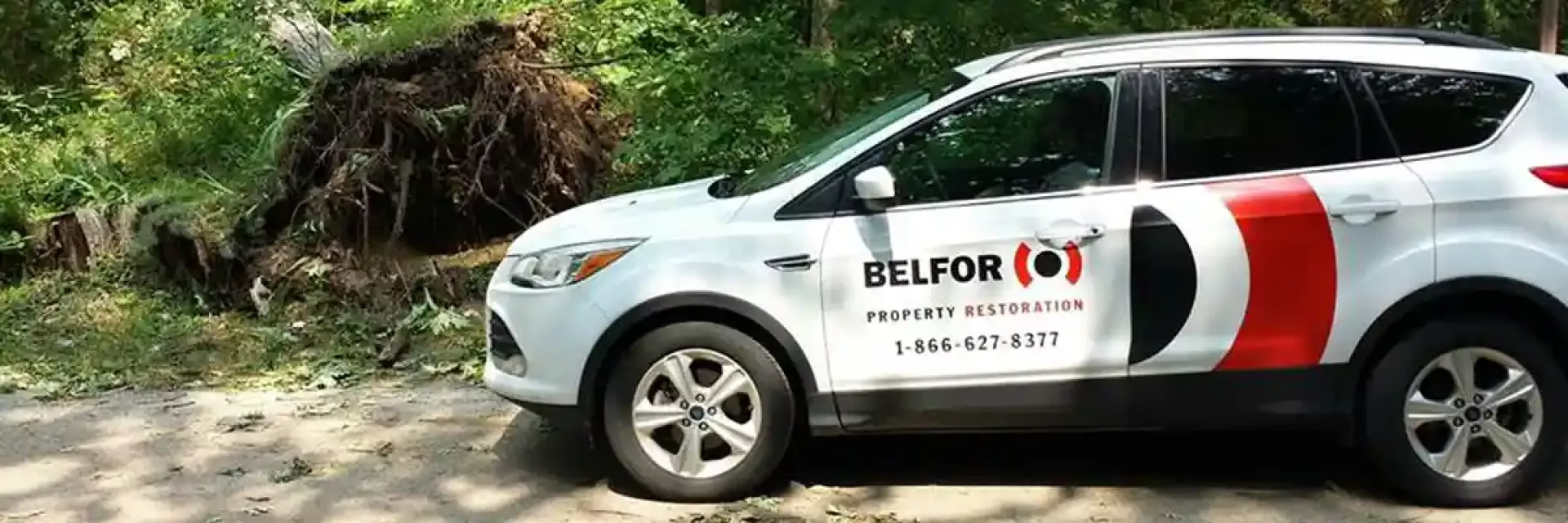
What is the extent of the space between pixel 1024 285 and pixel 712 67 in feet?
13.7

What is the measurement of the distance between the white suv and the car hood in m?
0.03

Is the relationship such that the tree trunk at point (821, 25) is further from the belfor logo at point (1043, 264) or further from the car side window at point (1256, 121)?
the belfor logo at point (1043, 264)

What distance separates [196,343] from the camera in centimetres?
861

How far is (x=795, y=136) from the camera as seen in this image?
875 cm

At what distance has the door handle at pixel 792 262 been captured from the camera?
17.3 feet

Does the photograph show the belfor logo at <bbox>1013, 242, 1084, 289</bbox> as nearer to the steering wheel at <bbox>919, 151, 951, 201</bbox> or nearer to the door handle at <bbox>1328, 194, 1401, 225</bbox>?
the steering wheel at <bbox>919, 151, 951, 201</bbox>

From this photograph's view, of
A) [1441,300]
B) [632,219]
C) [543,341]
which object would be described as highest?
[632,219]

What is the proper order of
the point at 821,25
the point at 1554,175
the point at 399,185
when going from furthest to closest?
the point at 399,185
the point at 821,25
the point at 1554,175

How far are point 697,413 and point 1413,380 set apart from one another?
2.50 metres

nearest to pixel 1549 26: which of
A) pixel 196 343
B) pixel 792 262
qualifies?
pixel 792 262

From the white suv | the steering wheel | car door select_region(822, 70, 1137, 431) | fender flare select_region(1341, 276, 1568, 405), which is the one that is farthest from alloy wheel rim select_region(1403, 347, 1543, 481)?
the steering wheel

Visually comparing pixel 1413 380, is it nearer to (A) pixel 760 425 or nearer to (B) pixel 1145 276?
(B) pixel 1145 276

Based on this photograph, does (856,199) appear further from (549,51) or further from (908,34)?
(549,51)

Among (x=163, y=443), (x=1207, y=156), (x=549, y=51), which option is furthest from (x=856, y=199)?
(x=549, y=51)
